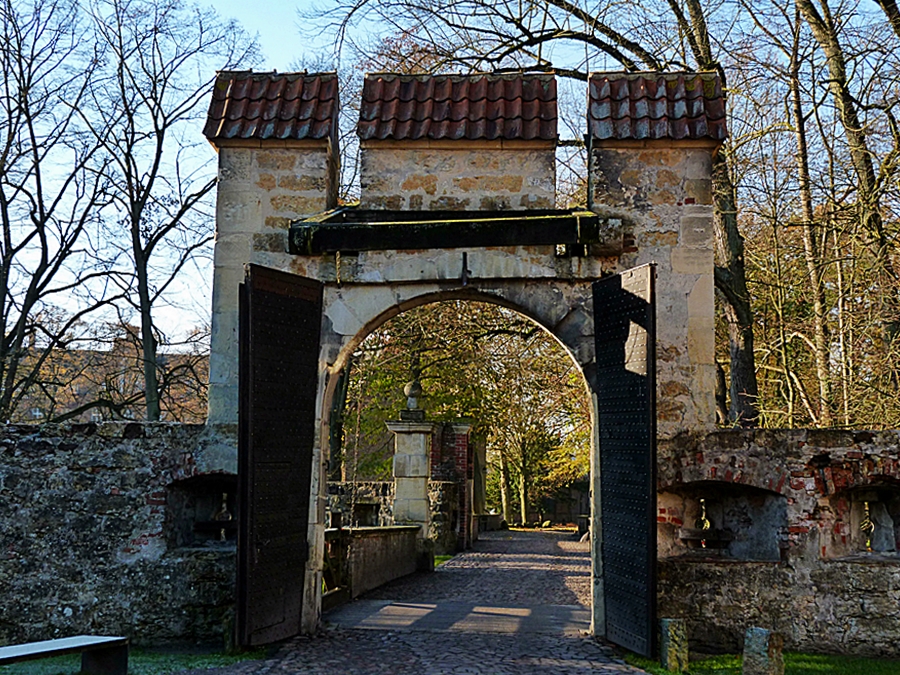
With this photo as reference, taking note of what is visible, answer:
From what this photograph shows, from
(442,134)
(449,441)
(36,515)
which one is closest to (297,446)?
(36,515)

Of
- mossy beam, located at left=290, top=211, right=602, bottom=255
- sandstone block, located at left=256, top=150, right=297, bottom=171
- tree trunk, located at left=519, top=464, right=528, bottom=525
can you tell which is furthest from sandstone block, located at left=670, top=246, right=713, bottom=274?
tree trunk, located at left=519, top=464, right=528, bottom=525

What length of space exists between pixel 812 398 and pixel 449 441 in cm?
919

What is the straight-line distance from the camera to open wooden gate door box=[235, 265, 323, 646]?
270 inches

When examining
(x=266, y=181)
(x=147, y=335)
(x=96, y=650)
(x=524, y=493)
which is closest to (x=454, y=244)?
(x=266, y=181)

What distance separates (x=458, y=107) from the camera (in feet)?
27.7

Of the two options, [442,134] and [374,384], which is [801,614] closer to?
[442,134]

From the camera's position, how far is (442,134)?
819 centimetres

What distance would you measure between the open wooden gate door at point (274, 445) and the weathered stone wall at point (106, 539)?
72 centimetres

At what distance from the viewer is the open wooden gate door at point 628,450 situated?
22.2 ft

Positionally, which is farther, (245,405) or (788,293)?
(788,293)

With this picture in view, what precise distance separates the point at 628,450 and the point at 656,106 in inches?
127

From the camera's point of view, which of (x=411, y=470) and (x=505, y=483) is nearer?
(x=411, y=470)

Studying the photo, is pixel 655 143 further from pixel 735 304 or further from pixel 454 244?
pixel 735 304

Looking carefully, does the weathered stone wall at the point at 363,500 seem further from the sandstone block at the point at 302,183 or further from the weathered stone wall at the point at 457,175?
the weathered stone wall at the point at 457,175
